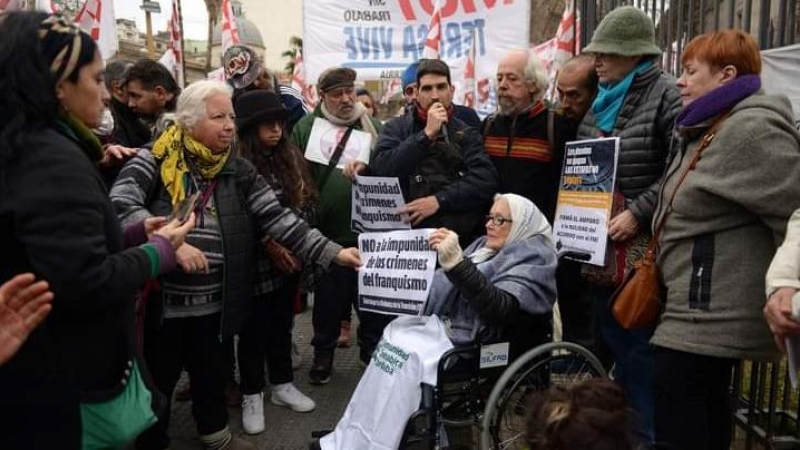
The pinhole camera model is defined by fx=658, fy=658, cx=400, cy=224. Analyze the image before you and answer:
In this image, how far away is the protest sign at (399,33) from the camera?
20.6 ft

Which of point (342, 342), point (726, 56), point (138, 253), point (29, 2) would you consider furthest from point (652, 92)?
point (29, 2)

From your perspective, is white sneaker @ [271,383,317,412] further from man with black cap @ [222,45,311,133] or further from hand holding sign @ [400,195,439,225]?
man with black cap @ [222,45,311,133]

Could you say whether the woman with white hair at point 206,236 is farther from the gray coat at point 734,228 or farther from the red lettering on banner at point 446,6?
the red lettering on banner at point 446,6

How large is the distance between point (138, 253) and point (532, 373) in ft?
5.51

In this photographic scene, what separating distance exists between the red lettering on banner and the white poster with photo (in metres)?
2.61

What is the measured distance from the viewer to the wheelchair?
2.66m

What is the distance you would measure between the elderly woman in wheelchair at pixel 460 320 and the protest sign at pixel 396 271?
0.31 ft

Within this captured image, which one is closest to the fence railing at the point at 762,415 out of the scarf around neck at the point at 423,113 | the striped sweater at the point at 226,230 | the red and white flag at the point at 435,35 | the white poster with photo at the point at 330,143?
the scarf around neck at the point at 423,113

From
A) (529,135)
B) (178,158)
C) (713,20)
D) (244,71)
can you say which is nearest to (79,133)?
(178,158)

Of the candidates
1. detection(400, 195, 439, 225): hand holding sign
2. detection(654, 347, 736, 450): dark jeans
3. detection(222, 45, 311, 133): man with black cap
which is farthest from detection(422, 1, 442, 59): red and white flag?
detection(654, 347, 736, 450): dark jeans

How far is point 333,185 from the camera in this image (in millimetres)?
4277

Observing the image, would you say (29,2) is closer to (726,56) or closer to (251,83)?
(251,83)

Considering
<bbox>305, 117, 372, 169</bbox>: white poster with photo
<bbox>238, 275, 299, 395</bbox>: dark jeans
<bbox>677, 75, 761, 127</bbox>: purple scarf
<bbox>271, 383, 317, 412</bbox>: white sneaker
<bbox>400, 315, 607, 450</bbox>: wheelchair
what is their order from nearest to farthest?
<bbox>677, 75, 761, 127</bbox>: purple scarf < <bbox>400, 315, 607, 450</bbox>: wheelchair < <bbox>238, 275, 299, 395</bbox>: dark jeans < <bbox>271, 383, 317, 412</bbox>: white sneaker < <bbox>305, 117, 372, 169</bbox>: white poster with photo

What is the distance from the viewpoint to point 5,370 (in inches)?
67.4
